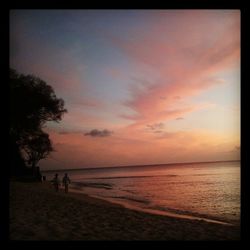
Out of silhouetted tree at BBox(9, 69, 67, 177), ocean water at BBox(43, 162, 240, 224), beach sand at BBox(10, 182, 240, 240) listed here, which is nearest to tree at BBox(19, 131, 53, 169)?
silhouetted tree at BBox(9, 69, 67, 177)

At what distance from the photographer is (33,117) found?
47.9 ft

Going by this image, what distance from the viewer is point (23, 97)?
45.3 feet

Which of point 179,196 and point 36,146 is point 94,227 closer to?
point 36,146

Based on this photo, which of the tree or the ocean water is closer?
the ocean water

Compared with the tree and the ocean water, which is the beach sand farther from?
the tree

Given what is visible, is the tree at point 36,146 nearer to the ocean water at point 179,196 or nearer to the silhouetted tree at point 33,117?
the silhouetted tree at point 33,117

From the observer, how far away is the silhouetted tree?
44.3 feet

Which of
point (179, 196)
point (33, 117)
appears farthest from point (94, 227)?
point (179, 196)

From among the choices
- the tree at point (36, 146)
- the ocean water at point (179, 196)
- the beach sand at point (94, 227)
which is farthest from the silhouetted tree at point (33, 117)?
the beach sand at point (94, 227)

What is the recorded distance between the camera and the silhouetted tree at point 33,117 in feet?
44.3

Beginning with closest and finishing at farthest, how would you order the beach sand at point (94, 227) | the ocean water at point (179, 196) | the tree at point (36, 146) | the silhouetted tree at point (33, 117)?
the beach sand at point (94, 227) < the ocean water at point (179, 196) < the silhouetted tree at point (33, 117) < the tree at point (36, 146)

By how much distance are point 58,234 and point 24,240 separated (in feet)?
2.99
